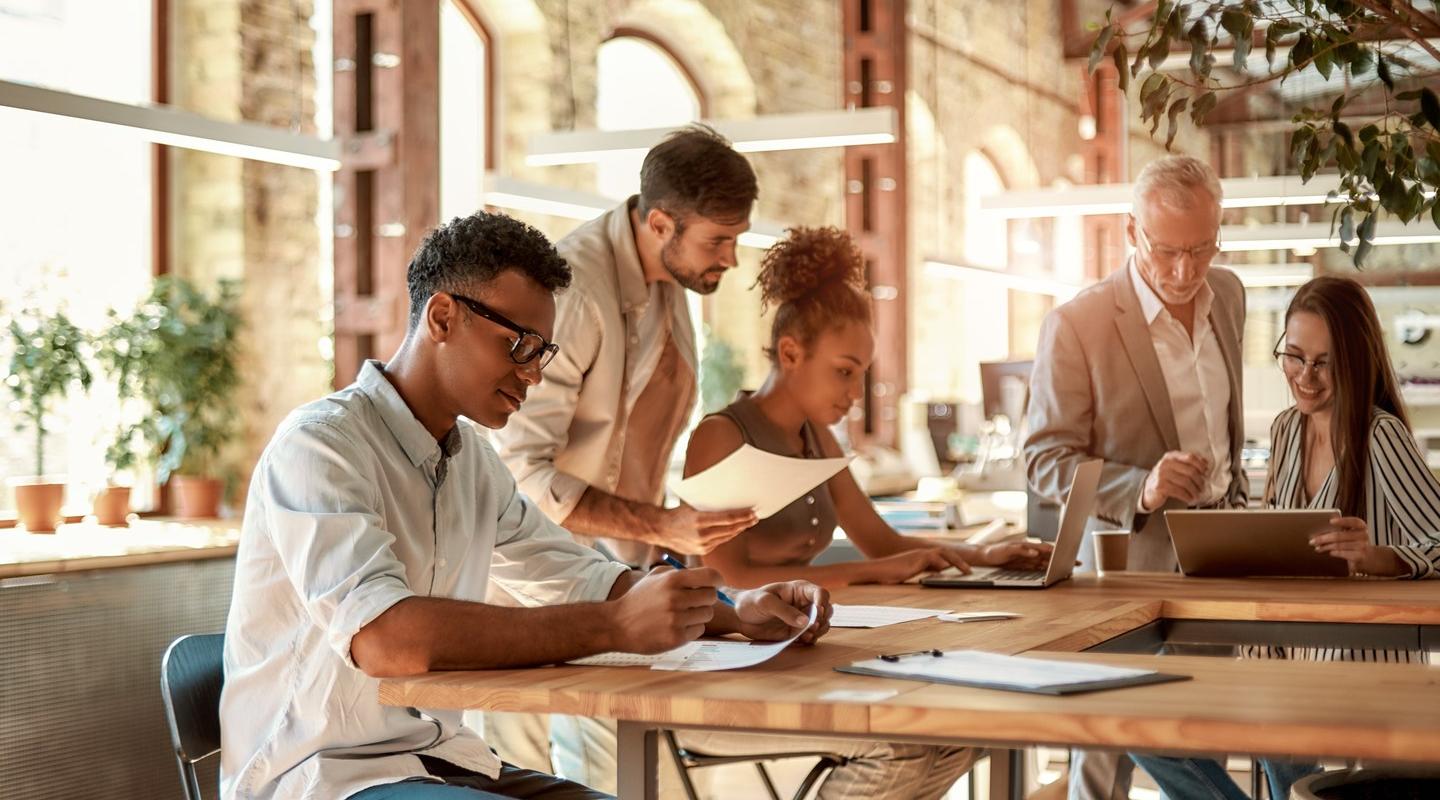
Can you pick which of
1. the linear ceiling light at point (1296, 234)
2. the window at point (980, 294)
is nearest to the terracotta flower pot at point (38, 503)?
the linear ceiling light at point (1296, 234)

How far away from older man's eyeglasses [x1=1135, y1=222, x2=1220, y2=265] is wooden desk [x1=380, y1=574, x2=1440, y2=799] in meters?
1.27

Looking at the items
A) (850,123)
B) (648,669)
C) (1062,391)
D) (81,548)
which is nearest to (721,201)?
(1062,391)

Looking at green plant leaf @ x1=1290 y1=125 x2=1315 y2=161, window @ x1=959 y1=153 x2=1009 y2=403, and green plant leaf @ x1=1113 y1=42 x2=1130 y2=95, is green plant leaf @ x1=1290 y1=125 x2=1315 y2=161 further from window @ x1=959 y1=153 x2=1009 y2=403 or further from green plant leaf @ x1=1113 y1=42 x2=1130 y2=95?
window @ x1=959 y1=153 x2=1009 y2=403

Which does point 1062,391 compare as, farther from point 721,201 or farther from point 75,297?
point 75,297

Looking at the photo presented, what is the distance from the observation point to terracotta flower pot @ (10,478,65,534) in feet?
18.9

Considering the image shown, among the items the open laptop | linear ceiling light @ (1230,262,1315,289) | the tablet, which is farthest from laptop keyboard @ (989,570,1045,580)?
linear ceiling light @ (1230,262,1315,289)

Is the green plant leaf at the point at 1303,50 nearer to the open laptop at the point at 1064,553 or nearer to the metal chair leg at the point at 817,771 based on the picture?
the open laptop at the point at 1064,553

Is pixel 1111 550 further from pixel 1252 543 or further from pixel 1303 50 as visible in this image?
pixel 1303 50

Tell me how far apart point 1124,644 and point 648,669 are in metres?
1.00

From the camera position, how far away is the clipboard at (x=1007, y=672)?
1.71m

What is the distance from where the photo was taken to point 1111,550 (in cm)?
330

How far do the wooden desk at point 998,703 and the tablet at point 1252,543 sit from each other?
2.56 ft

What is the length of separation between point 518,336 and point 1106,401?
1751 millimetres

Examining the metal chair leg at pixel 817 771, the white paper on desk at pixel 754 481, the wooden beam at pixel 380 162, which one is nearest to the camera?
the metal chair leg at pixel 817 771
